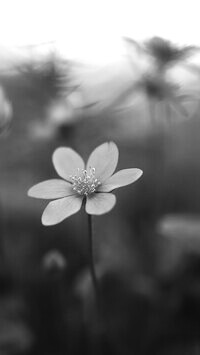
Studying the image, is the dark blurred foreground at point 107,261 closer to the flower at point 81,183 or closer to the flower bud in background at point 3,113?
the flower at point 81,183

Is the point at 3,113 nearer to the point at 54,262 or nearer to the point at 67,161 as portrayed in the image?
the point at 67,161

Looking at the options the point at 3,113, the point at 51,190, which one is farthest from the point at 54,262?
the point at 3,113

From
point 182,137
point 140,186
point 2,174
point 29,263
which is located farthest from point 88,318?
point 182,137

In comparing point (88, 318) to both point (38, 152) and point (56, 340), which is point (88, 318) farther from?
point (38, 152)

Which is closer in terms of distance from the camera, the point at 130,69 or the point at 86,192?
the point at 86,192

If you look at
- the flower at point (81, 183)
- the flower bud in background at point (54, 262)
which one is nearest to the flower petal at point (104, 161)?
the flower at point (81, 183)

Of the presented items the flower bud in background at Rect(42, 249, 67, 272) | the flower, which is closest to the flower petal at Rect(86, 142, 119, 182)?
the flower
